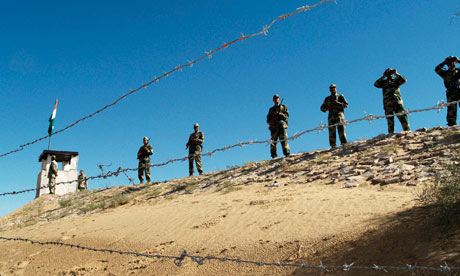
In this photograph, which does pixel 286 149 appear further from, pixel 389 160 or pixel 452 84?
pixel 452 84

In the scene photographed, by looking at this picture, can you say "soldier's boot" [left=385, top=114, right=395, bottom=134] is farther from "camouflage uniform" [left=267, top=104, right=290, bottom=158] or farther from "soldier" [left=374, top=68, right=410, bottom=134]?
"camouflage uniform" [left=267, top=104, right=290, bottom=158]

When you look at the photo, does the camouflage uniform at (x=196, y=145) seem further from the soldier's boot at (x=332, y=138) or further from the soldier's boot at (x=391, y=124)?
the soldier's boot at (x=391, y=124)

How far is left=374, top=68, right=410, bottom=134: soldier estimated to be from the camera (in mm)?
9320

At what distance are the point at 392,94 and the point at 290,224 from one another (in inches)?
260

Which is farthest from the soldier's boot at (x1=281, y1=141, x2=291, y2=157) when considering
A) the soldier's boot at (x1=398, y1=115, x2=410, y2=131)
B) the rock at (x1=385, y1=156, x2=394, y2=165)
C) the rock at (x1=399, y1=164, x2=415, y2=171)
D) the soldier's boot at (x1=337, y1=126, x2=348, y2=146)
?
the rock at (x1=399, y1=164, x2=415, y2=171)

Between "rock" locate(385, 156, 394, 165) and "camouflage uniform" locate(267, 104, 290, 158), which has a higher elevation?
"camouflage uniform" locate(267, 104, 290, 158)

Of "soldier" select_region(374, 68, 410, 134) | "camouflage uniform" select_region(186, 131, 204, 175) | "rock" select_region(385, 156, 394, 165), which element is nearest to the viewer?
"rock" select_region(385, 156, 394, 165)

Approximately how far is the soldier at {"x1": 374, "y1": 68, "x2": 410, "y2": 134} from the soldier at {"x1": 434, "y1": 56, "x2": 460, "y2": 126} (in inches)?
40.3

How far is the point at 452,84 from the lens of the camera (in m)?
8.88

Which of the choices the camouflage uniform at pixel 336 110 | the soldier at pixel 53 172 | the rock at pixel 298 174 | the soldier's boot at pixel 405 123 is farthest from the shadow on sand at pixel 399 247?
the soldier at pixel 53 172

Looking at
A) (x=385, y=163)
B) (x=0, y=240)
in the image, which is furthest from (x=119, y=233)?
(x=385, y=163)

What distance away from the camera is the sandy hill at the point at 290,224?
3.30 m

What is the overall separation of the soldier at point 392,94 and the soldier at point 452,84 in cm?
102

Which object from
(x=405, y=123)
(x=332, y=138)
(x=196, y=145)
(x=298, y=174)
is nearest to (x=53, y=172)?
(x=196, y=145)
